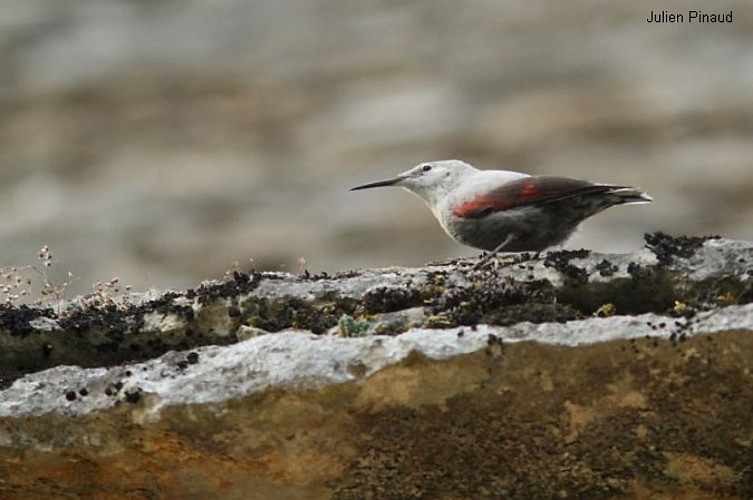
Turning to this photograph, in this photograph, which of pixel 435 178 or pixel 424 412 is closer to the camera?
pixel 424 412

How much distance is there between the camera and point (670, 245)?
656 centimetres

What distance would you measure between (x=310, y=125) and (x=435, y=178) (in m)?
10.1

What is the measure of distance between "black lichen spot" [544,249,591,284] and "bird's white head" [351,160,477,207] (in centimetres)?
149

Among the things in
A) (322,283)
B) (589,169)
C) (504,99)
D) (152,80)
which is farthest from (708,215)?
(322,283)

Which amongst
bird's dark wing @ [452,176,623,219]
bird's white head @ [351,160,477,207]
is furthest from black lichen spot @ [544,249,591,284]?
bird's white head @ [351,160,477,207]

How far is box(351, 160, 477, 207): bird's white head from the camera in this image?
8.20 metres

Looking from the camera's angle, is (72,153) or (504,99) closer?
(504,99)

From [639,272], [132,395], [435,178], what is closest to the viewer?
[132,395]

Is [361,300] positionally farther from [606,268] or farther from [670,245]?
[670,245]

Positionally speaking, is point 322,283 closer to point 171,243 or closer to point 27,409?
point 27,409

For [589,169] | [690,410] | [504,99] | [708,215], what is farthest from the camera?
[504,99]

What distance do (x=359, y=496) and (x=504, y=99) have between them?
12.0 meters

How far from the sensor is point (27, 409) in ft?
19.3

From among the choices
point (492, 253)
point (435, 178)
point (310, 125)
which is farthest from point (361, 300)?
point (310, 125)
